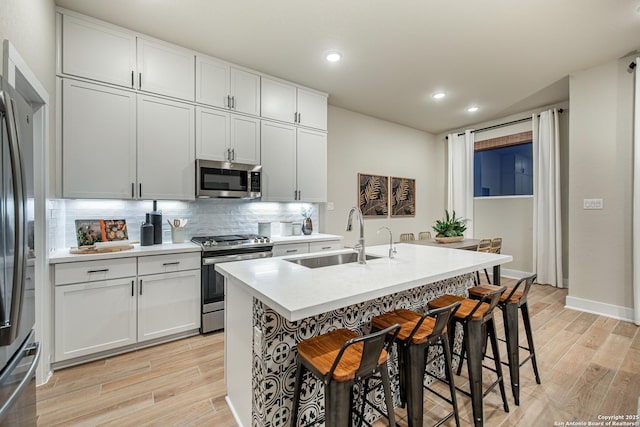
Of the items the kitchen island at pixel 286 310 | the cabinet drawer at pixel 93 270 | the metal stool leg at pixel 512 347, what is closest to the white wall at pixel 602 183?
the metal stool leg at pixel 512 347

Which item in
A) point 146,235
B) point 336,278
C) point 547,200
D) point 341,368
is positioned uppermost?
point 547,200

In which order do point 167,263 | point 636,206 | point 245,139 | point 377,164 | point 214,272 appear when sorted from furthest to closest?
point 377,164 < point 245,139 < point 636,206 < point 214,272 < point 167,263

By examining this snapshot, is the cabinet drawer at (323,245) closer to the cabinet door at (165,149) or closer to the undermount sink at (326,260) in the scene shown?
the undermount sink at (326,260)

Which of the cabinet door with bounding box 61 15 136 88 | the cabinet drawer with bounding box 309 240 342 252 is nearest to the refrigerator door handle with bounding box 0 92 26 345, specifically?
the cabinet door with bounding box 61 15 136 88

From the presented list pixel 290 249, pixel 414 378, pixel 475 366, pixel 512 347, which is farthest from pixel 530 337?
pixel 290 249

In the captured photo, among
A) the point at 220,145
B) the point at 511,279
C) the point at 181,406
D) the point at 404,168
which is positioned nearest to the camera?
the point at 181,406

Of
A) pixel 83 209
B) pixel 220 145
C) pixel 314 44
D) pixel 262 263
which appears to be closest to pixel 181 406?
pixel 262 263

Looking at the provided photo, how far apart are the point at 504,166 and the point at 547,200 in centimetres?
106

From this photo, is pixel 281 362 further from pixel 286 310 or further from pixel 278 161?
pixel 278 161

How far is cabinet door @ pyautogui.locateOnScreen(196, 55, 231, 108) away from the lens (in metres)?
3.06

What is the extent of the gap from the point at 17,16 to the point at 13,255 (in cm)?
155

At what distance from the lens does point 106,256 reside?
2377 mm

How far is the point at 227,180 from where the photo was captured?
3.20 m

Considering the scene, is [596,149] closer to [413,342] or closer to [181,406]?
[413,342]
